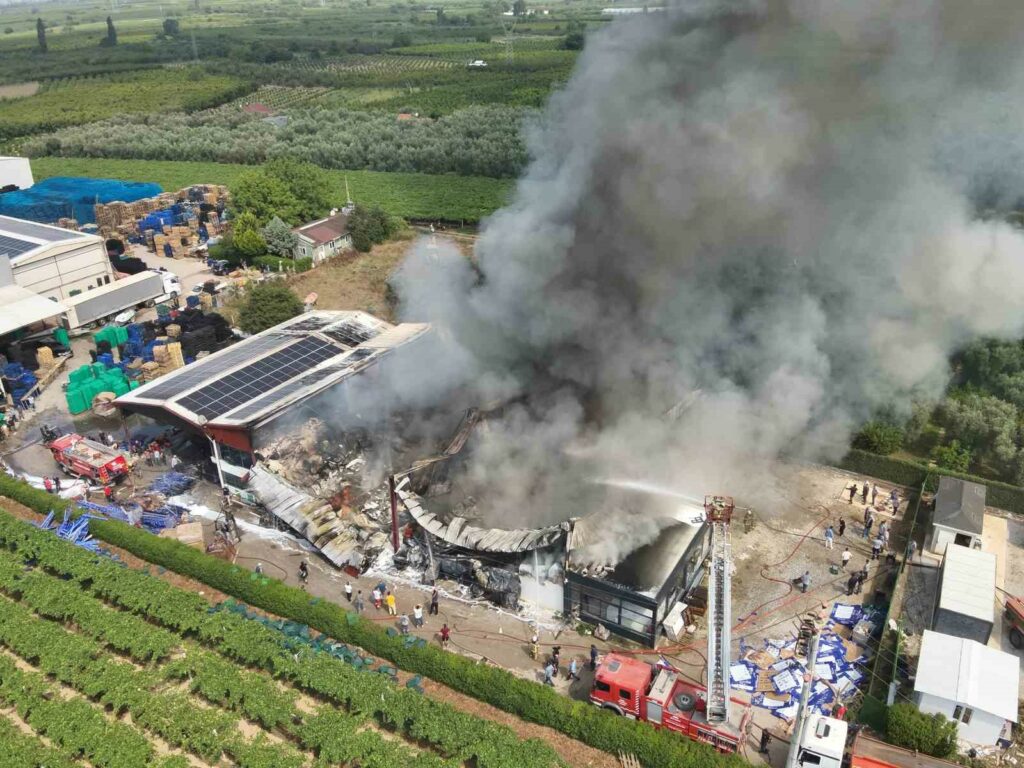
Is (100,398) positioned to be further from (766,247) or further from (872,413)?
(872,413)

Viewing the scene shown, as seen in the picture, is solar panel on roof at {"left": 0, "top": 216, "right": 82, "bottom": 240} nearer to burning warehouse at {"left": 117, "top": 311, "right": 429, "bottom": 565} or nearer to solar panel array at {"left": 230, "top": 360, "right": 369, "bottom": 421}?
burning warehouse at {"left": 117, "top": 311, "right": 429, "bottom": 565}

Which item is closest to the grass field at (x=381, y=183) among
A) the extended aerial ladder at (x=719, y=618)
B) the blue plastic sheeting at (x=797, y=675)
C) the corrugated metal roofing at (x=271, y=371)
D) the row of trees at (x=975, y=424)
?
the corrugated metal roofing at (x=271, y=371)

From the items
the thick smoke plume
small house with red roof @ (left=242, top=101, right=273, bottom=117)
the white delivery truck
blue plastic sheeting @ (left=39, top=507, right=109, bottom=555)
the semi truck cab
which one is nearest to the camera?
the semi truck cab

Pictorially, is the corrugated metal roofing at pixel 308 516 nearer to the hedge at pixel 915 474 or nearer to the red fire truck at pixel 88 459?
the red fire truck at pixel 88 459

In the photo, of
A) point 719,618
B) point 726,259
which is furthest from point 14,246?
point 719,618

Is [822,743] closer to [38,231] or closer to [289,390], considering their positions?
[289,390]

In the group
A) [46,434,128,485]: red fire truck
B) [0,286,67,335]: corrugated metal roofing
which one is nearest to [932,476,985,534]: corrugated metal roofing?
[46,434,128,485]: red fire truck
